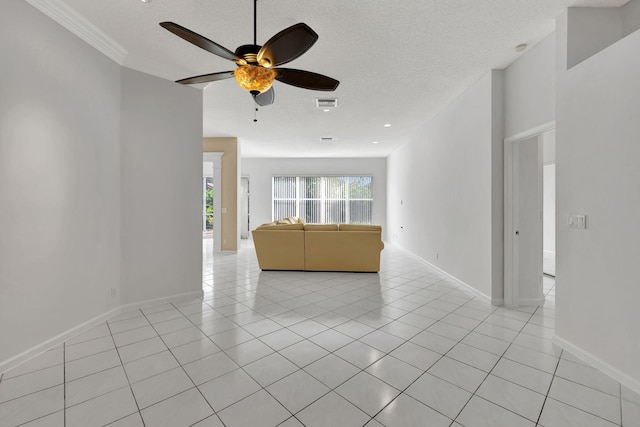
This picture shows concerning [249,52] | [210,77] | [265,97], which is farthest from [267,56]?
[265,97]

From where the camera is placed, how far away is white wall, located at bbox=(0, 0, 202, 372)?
2.11m

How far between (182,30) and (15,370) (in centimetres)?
267

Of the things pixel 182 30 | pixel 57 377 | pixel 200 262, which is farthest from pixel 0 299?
pixel 182 30

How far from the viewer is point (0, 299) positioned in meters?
2.01

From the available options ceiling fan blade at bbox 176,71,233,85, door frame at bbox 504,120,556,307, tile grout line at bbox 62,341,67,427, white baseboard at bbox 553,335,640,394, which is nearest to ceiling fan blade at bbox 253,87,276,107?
ceiling fan blade at bbox 176,71,233,85

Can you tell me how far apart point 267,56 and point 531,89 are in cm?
287

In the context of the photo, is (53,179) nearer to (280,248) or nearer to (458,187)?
(280,248)

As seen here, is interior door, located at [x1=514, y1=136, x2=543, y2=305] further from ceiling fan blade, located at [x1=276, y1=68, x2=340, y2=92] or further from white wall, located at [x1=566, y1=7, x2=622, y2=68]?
ceiling fan blade, located at [x1=276, y1=68, x2=340, y2=92]

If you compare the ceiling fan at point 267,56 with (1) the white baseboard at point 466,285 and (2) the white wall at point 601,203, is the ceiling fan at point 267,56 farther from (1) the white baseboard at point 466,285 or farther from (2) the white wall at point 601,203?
(1) the white baseboard at point 466,285

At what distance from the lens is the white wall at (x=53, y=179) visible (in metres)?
2.08

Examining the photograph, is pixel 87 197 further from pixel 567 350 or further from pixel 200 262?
pixel 567 350

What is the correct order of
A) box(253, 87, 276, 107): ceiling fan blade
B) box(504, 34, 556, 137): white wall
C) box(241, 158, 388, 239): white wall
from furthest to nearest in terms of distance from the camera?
box(241, 158, 388, 239): white wall, box(504, 34, 556, 137): white wall, box(253, 87, 276, 107): ceiling fan blade

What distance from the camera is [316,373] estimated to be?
6.63 feet

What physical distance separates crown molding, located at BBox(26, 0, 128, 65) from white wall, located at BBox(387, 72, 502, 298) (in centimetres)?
427
